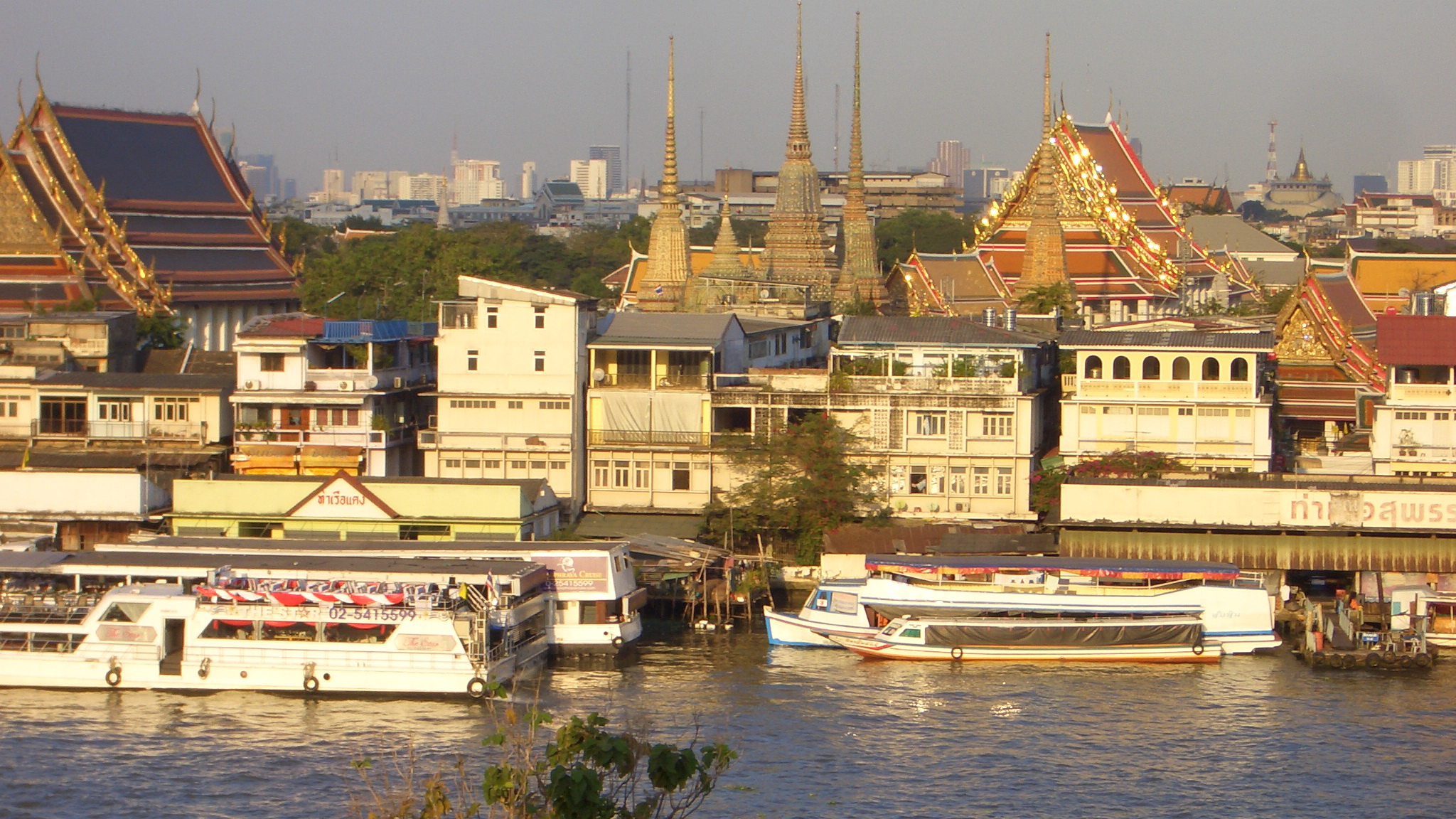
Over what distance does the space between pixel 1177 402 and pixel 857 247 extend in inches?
1409

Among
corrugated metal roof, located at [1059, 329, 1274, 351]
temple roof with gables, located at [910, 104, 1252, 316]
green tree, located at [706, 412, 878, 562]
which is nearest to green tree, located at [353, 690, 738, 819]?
green tree, located at [706, 412, 878, 562]

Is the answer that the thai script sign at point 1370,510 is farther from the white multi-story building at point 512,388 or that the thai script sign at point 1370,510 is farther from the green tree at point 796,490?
the white multi-story building at point 512,388

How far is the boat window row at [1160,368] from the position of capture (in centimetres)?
4534

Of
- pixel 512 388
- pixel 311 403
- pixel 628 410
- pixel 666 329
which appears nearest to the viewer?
pixel 512 388

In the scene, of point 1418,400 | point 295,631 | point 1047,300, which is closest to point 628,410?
point 295,631

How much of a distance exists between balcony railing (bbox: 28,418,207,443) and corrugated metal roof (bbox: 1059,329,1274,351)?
19495 mm

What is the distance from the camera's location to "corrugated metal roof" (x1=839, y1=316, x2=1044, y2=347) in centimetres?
4678

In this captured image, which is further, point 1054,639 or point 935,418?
point 935,418

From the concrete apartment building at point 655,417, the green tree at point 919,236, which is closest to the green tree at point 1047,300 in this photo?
the concrete apartment building at point 655,417

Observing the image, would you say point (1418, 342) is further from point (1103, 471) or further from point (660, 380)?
point (660, 380)

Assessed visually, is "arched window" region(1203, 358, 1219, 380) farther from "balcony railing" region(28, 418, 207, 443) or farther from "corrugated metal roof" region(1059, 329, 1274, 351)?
"balcony railing" region(28, 418, 207, 443)

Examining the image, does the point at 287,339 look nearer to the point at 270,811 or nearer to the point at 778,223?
the point at 270,811

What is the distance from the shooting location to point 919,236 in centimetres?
12744

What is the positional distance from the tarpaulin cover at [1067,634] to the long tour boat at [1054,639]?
0.04 ft
